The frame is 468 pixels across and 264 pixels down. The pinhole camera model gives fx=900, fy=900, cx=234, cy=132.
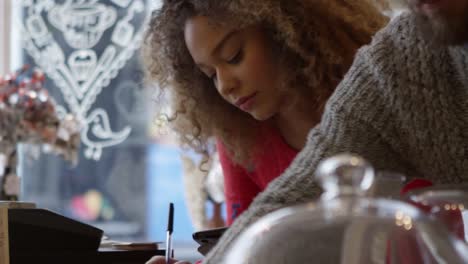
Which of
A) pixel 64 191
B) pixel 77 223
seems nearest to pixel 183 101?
pixel 77 223

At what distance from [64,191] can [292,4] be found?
3.16 meters

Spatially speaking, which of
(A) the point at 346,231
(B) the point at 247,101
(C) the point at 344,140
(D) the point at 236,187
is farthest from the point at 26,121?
(A) the point at 346,231

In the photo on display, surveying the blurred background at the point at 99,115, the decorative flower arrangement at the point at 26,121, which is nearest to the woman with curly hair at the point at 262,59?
the decorative flower arrangement at the point at 26,121

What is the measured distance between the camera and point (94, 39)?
15.3 feet

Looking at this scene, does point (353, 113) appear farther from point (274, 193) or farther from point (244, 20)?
point (244, 20)

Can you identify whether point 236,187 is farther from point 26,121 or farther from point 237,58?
point 26,121

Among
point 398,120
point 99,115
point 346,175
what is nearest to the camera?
point 346,175

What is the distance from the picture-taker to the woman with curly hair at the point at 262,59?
5.27 feet

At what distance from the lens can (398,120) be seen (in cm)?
104

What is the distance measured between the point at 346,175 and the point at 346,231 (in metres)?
0.06

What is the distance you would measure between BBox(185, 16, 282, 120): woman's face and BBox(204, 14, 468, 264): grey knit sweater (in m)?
0.54

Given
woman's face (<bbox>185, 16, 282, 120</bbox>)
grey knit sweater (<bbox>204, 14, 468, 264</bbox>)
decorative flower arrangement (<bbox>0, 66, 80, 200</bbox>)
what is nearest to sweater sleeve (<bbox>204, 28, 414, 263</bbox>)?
grey knit sweater (<bbox>204, 14, 468, 264</bbox>)

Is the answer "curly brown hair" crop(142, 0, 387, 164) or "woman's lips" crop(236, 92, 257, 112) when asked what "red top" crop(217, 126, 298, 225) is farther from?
"woman's lips" crop(236, 92, 257, 112)

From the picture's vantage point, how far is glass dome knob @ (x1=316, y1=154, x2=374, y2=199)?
53 cm
